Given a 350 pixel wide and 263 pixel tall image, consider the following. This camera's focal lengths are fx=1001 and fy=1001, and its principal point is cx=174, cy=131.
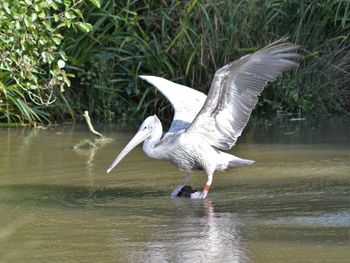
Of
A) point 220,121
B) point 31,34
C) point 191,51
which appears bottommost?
point 220,121

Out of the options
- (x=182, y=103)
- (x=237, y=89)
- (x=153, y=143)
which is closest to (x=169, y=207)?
(x=153, y=143)

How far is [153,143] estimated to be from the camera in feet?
26.9

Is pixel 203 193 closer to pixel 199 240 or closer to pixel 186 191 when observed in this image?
pixel 186 191

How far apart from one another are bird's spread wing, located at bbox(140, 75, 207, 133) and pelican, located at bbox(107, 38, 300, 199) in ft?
0.11

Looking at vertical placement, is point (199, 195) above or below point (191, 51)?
below

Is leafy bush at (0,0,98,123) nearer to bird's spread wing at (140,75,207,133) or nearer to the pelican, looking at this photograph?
bird's spread wing at (140,75,207,133)

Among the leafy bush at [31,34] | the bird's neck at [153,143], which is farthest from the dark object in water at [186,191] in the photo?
the leafy bush at [31,34]

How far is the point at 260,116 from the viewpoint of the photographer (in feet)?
42.4

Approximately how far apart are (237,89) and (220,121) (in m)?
0.33

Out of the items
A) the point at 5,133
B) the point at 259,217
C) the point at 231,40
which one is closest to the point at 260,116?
the point at 231,40

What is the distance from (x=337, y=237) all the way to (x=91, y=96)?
7.34 metres

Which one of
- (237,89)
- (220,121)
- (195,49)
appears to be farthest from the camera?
(195,49)

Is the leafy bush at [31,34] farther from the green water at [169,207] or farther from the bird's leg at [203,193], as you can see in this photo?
the bird's leg at [203,193]

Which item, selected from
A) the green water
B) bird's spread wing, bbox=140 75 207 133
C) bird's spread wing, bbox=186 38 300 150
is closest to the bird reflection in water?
the green water
